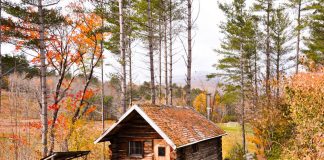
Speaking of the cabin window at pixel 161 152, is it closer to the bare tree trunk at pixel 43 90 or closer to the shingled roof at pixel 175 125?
the shingled roof at pixel 175 125

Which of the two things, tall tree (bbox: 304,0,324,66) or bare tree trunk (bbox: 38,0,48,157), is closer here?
bare tree trunk (bbox: 38,0,48,157)

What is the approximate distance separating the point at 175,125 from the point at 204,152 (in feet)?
13.4

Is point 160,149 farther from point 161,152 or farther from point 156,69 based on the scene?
point 156,69

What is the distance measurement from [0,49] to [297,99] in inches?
621

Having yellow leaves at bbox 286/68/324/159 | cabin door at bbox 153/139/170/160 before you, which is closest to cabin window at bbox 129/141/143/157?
cabin door at bbox 153/139/170/160

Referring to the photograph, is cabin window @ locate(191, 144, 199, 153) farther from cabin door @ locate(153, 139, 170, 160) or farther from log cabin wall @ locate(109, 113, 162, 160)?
log cabin wall @ locate(109, 113, 162, 160)

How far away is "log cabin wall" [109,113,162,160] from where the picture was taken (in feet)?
56.4

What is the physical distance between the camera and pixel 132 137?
17.6 meters

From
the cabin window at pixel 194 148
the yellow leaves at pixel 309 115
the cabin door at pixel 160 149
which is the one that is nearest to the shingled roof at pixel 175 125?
the cabin window at pixel 194 148

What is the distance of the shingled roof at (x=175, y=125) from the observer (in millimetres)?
15555

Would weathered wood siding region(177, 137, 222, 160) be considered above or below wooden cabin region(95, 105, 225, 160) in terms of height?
below

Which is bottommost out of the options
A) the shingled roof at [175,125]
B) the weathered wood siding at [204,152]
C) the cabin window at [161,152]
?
the weathered wood siding at [204,152]

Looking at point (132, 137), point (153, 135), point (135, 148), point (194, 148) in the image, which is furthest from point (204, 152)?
point (132, 137)

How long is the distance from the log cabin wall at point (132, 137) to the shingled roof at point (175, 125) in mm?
829
